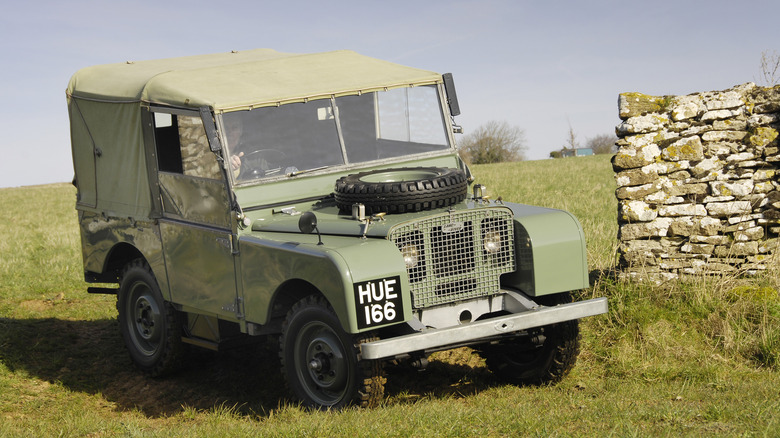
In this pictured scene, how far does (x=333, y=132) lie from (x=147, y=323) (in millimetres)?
2916

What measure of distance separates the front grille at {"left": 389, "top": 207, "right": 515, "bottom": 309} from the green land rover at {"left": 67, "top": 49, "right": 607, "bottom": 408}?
1cm

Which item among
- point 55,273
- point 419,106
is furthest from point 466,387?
point 55,273

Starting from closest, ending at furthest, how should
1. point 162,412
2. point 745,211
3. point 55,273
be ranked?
1. point 162,412
2. point 745,211
3. point 55,273

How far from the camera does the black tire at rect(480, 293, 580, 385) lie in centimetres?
691

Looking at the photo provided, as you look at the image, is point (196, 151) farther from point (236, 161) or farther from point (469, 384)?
point (469, 384)

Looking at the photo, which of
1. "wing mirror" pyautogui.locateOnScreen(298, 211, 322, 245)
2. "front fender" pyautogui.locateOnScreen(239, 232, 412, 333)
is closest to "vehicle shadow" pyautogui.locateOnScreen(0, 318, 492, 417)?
"front fender" pyautogui.locateOnScreen(239, 232, 412, 333)

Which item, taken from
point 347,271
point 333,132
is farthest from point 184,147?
point 347,271

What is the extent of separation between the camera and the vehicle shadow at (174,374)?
754cm

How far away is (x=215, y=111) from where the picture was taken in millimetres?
6844

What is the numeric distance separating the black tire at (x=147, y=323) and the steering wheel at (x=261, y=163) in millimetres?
1901

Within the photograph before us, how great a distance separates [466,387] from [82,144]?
4.76 meters

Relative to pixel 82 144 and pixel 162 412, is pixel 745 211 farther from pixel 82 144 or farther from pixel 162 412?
pixel 82 144

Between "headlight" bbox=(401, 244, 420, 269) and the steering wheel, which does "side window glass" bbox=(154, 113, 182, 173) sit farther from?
"headlight" bbox=(401, 244, 420, 269)

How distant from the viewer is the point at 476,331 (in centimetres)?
595
